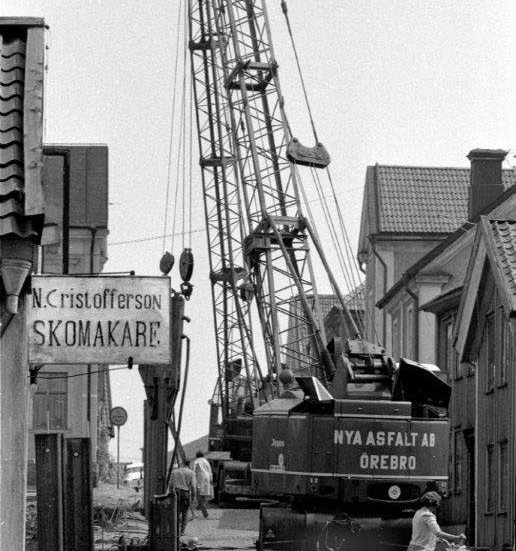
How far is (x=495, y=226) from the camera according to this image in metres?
34.2

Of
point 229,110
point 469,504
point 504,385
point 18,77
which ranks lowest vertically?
point 469,504

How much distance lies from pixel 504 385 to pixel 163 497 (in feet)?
43.0

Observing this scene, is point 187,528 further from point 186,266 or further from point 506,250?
point 186,266

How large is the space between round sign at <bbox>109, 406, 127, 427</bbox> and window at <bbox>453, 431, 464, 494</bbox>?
8835mm

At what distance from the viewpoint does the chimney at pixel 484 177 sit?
4900cm

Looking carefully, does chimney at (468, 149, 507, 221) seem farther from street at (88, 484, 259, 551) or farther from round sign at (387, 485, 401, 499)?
round sign at (387, 485, 401, 499)

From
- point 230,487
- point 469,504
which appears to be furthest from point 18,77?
point 230,487

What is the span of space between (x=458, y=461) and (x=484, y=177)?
1111 cm

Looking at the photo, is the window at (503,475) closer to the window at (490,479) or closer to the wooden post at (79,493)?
the window at (490,479)

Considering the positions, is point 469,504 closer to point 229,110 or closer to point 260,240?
point 260,240

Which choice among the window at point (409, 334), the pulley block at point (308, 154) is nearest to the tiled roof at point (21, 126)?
the pulley block at point (308, 154)


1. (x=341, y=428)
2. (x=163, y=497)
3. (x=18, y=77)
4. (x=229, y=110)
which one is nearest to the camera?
(x=18, y=77)

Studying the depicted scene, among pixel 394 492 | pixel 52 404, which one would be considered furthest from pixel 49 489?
pixel 52 404

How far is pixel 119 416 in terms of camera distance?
45.0m
